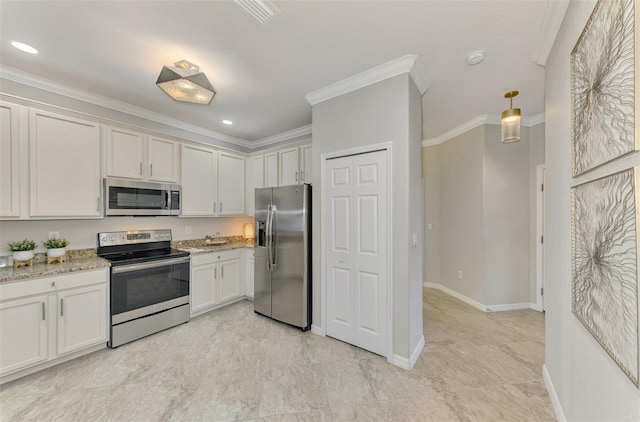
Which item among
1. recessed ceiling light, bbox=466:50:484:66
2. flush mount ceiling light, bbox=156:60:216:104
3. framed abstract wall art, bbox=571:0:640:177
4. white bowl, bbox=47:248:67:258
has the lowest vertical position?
white bowl, bbox=47:248:67:258

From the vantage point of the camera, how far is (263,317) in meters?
3.44

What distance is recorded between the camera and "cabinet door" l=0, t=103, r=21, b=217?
2.25 m

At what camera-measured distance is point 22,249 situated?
2396 mm

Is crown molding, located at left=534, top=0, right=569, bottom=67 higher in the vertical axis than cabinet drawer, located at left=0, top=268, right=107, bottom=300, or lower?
higher

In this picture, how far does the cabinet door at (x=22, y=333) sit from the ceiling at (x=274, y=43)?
217 cm

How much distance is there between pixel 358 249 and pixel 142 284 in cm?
249

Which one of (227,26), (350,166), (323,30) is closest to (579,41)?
(323,30)

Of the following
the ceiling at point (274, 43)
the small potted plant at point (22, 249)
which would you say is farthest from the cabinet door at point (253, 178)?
the small potted plant at point (22, 249)

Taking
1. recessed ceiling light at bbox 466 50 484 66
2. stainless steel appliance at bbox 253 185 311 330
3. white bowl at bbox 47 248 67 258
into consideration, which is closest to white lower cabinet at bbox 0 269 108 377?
white bowl at bbox 47 248 67 258

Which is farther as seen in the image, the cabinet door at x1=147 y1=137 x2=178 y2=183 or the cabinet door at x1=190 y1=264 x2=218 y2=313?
the cabinet door at x1=190 y1=264 x2=218 y2=313

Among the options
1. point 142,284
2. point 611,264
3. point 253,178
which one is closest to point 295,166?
point 253,178

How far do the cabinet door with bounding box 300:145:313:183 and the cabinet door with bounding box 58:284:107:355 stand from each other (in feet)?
8.59

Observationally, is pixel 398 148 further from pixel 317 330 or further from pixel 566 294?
pixel 317 330

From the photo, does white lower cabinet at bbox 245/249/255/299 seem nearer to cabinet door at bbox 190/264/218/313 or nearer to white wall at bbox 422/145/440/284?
cabinet door at bbox 190/264/218/313
